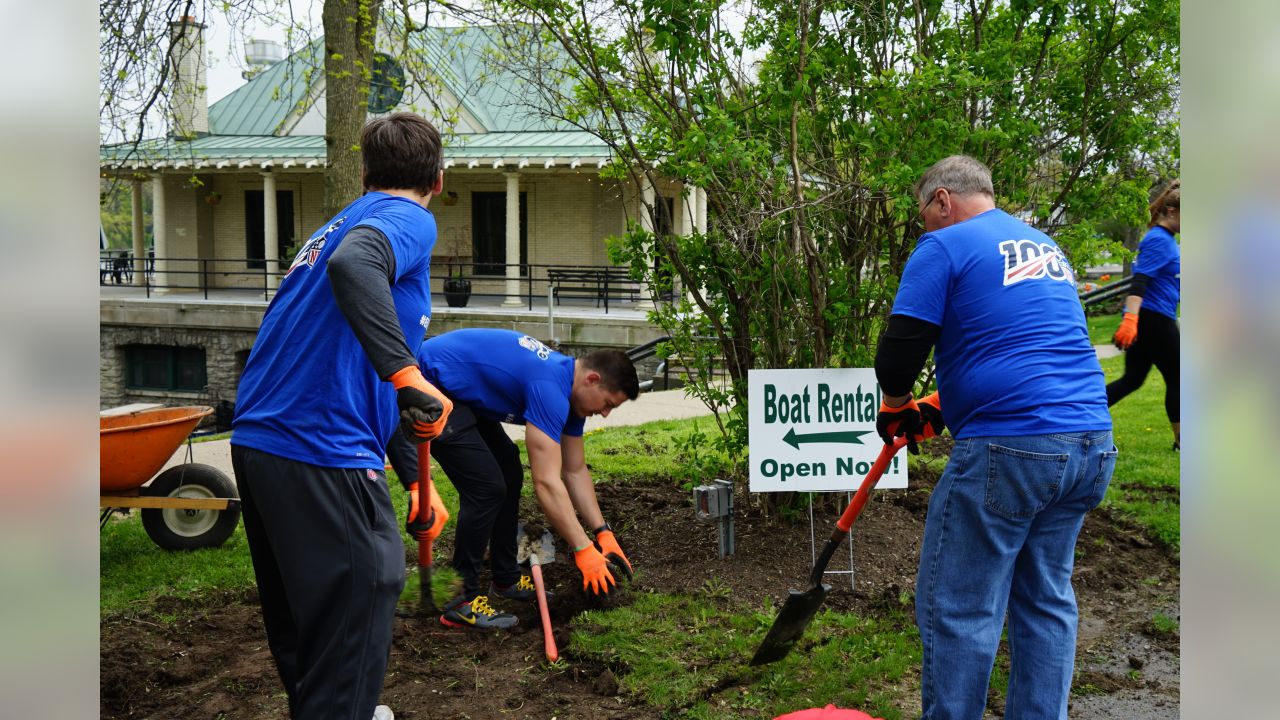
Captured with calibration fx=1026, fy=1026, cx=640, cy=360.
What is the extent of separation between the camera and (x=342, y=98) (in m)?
8.48

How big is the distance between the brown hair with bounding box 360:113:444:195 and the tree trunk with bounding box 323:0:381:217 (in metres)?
5.39

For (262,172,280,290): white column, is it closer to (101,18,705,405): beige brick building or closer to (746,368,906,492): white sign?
(101,18,705,405): beige brick building

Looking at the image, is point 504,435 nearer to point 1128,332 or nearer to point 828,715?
point 828,715

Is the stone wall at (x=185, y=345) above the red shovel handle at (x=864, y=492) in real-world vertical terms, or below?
below

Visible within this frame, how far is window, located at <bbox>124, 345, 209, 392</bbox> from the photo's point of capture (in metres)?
22.2

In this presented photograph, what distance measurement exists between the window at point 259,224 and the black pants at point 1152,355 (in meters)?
23.9

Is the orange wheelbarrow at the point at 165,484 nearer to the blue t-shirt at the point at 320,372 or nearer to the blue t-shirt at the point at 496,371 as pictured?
the blue t-shirt at the point at 496,371

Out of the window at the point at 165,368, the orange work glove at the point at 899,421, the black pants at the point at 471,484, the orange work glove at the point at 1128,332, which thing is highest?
the orange work glove at the point at 1128,332

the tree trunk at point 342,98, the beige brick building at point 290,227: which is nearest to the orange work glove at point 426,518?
the tree trunk at point 342,98

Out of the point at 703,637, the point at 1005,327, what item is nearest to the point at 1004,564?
the point at 1005,327

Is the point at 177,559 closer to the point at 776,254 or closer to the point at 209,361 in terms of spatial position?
the point at 776,254

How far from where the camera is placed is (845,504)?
559 cm

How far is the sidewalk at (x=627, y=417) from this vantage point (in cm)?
852
